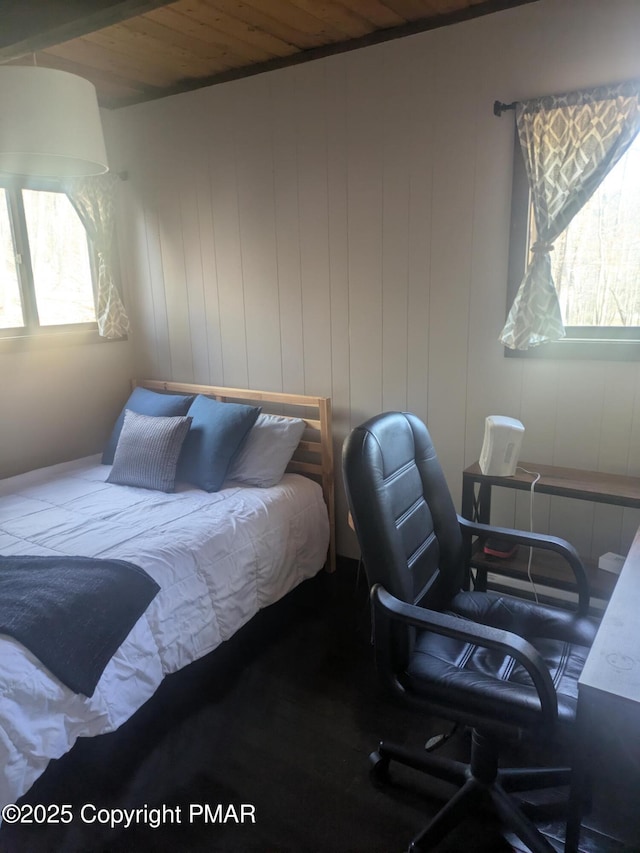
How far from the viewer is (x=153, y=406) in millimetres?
3264

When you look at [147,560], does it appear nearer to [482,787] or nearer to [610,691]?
[482,787]

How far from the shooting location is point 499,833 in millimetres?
1667

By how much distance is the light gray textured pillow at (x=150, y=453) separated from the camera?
288 centimetres

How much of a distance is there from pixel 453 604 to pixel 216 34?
2568 millimetres

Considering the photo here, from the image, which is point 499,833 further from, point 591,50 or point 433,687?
point 591,50

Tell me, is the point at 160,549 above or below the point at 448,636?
below

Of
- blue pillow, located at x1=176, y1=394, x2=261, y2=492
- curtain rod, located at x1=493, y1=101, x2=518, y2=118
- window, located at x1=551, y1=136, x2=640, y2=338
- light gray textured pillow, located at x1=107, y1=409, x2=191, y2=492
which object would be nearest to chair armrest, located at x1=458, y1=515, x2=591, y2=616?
window, located at x1=551, y1=136, x2=640, y2=338

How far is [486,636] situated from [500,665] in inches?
13.6

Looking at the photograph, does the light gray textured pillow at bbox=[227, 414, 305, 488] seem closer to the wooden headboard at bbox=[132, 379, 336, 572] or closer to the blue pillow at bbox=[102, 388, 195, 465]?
the wooden headboard at bbox=[132, 379, 336, 572]

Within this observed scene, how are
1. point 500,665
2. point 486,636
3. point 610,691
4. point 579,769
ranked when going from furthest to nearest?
point 500,665 → point 486,636 → point 579,769 → point 610,691

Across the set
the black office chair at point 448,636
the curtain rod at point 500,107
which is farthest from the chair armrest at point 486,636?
the curtain rod at point 500,107

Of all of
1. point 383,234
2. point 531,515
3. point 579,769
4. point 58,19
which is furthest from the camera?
point 383,234

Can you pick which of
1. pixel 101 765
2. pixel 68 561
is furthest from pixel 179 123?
pixel 101 765

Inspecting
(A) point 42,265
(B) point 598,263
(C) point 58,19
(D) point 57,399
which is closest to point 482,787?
(B) point 598,263
